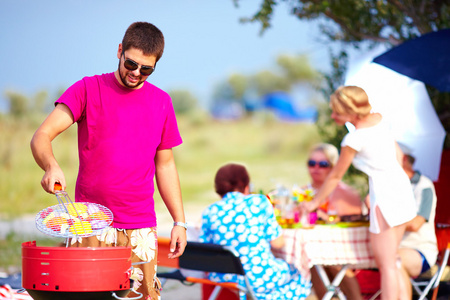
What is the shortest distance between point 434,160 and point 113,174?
3.64m

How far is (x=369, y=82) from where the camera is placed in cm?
531

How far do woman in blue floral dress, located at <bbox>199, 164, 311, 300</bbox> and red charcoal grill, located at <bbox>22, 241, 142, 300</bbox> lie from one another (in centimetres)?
193

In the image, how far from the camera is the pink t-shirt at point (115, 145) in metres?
2.45

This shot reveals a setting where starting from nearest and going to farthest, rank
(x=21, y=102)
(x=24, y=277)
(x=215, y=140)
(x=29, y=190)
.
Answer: (x=24, y=277) < (x=29, y=190) < (x=21, y=102) < (x=215, y=140)

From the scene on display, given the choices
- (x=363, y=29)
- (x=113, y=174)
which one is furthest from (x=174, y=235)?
(x=363, y=29)

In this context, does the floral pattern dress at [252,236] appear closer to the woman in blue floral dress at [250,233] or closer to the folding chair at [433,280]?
the woman in blue floral dress at [250,233]

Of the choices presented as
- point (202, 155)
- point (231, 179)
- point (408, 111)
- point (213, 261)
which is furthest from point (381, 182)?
point (202, 155)

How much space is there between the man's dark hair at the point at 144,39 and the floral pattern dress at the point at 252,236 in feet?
5.65

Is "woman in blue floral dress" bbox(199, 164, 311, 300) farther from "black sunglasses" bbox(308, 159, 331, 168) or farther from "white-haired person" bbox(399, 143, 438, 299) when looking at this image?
"black sunglasses" bbox(308, 159, 331, 168)

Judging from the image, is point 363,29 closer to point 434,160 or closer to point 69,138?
point 434,160

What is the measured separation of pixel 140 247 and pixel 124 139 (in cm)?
43

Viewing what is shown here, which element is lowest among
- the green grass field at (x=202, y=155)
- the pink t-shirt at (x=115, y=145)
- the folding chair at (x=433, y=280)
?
the green grass field at (x=202, y=155)

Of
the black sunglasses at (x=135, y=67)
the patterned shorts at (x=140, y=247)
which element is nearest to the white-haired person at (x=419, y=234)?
the patterned shorts at (x=140, y=247)

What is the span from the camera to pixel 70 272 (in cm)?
211
